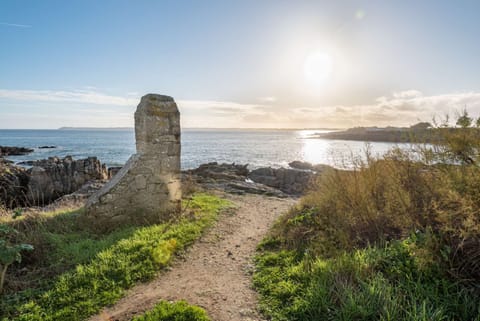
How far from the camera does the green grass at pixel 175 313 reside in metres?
3.84

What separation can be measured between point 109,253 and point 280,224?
4.57 metres

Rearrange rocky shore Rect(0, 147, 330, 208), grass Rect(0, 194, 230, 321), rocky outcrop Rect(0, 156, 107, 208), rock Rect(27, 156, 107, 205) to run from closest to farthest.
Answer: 1. grass Rect(0, 194, 230, 321)
2. rocky shore Rect(0, 147, 330, 208)
3. rocky outcrop Rect(0, 156, 107, 208)
4. rock Rect(27, 156, 107, 205)

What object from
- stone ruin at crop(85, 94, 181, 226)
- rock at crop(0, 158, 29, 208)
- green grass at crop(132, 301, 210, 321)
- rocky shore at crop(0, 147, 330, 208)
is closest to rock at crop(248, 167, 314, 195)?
rocky shore at crop(0, 147, 330, 208)

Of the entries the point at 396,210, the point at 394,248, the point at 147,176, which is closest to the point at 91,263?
the point at 147,176

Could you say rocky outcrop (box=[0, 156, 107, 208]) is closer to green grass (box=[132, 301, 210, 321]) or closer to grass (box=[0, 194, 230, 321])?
grass (box=[0, 194, 230, 321])

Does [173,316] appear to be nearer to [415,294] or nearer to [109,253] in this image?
[109,253]

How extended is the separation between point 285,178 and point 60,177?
16022mm

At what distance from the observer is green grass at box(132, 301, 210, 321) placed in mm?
3836

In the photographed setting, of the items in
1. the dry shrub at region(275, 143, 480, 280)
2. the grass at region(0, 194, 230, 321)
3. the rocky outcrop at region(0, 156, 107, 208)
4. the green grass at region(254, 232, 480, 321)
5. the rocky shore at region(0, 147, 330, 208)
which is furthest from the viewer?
the rocky outcrop at region(0, 156, 107, 208)

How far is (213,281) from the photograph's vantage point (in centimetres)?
518

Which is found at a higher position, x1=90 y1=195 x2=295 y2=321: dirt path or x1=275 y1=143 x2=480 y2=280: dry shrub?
x1=275 y1=143 x2=480 y2=280: dry shrub

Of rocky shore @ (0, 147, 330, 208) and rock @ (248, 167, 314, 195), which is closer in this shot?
rocky shore @ (0, 147, 330, 208)

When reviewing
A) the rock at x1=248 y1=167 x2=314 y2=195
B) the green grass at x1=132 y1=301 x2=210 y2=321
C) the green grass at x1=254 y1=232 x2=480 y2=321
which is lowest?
the rock at x1=248 y1=167 x2=314 y2=195

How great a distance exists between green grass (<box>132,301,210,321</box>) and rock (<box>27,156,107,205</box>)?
1662 cm
